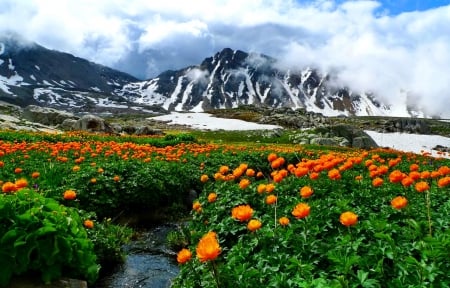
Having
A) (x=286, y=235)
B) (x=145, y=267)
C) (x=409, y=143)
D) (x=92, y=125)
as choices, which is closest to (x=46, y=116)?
(x=92, y=125)

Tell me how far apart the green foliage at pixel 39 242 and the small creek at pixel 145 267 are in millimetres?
2888

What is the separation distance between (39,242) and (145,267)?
4.87 m

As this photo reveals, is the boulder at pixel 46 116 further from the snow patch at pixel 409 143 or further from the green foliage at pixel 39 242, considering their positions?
the green foliage at pixel 39 242

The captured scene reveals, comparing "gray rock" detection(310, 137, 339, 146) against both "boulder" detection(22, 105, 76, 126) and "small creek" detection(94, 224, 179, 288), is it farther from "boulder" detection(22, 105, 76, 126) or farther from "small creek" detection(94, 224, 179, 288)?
Result: "boulder" detection(22, 105, 76, 126)

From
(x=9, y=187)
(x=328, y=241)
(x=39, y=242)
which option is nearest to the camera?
(x=328, y=241)

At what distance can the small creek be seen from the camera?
966 centimetres

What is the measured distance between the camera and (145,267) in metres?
10.7

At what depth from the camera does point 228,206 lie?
26.3ft

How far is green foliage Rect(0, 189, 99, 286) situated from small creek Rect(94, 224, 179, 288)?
2888 millimetres

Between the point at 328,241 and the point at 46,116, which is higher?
the point at 328,241

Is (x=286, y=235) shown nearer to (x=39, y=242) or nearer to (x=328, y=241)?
(x=328, y=241)

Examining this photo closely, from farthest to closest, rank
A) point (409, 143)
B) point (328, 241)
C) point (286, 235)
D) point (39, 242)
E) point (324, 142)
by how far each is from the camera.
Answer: point (409, 143), point (324, 142), point (39, 242), point (328, 241), point (286, 235)

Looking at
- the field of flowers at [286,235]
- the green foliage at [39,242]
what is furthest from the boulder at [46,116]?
the green foliage at [39,242]

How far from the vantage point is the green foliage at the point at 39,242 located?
5930 mm
